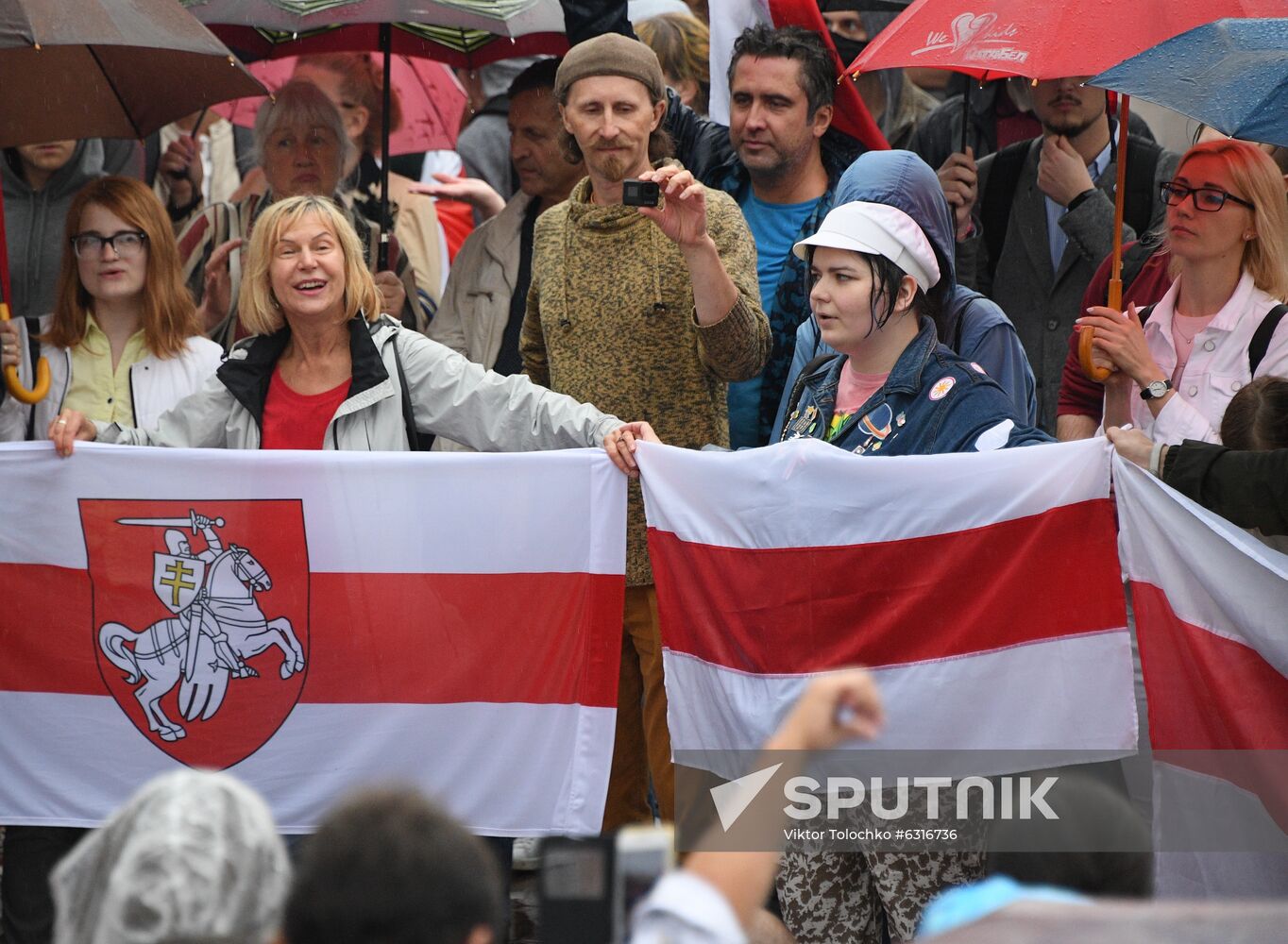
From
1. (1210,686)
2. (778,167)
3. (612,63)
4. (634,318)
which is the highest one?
(612,63)

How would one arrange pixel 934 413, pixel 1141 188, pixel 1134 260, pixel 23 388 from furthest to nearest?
pixel 1141 188 → pixel 1134 260 → pixel 23 388 → pixel 934 413

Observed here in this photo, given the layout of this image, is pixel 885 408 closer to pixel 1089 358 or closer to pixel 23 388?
pixel 1089 358

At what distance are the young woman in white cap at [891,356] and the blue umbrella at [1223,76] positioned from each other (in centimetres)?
72

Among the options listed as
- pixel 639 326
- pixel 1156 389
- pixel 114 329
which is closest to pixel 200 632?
pixel 114 329

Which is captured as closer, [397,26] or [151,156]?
Answer: [397,26]

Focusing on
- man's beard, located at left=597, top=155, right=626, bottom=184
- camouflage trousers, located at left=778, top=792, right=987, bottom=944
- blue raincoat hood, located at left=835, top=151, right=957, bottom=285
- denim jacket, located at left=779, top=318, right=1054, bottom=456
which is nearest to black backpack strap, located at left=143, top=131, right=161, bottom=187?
man's beard, located at left=597, top=155, right=626, bottom=184

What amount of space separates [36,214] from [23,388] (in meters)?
1.90

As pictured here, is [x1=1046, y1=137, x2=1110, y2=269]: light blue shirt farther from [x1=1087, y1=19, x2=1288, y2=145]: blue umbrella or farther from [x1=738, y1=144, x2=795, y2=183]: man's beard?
[x1=1087, y1=19, x2=1288, y2=145]: blue umbrella

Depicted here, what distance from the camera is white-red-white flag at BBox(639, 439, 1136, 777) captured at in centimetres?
428

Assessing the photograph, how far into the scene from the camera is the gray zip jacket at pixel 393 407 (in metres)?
4.81

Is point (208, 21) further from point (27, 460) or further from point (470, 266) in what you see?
point (27, 460)

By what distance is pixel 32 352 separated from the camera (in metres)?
5.57

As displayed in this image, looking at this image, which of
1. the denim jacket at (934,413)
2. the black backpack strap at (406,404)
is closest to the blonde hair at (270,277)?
the black backpack strap at (406,404)

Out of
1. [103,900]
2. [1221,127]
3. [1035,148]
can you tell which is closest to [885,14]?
[1035,148]
